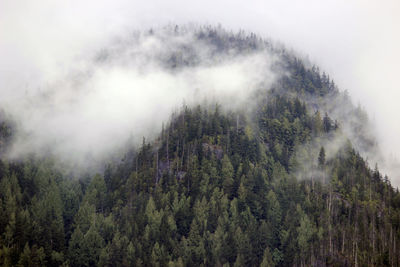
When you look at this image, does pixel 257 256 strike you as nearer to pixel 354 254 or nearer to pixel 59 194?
pixel 354 254

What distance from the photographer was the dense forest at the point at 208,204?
117 metres

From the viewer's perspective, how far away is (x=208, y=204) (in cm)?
13288

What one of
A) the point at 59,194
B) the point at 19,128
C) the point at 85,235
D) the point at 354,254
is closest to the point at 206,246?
the point at 85,235

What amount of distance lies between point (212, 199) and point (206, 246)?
1896 cm

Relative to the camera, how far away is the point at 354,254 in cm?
12356

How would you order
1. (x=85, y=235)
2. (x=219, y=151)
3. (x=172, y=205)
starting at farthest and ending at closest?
(x=219, y=151) < (x=172, y=205) < (x=85, y=235)

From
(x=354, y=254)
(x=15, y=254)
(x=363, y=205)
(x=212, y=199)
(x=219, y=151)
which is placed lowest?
(x=15, y=254)

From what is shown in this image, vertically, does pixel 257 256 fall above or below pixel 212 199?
below

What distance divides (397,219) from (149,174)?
89.4 meters

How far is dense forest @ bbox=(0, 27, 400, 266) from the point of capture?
11656 centimetres

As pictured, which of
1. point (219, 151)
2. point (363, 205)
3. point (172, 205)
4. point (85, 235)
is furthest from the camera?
point (219, 151)

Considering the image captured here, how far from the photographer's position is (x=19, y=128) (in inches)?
7751

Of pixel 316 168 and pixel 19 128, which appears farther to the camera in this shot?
pixel 19 128

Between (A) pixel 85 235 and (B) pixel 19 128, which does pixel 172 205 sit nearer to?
(A) pixel 85 235
